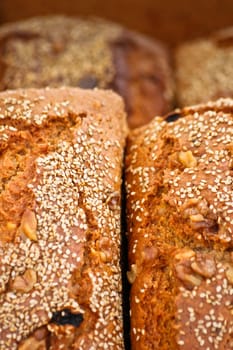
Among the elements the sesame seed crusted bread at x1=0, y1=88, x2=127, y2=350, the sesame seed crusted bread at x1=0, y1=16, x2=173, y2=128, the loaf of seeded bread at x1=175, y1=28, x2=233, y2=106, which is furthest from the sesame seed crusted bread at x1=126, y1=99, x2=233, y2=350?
the loaf of seeded bread at x1=175, y1=28, x2=233, y2=106

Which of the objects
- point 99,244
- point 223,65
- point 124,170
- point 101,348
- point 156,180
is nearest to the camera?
point 101,348

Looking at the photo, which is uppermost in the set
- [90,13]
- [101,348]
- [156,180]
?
[90,13]

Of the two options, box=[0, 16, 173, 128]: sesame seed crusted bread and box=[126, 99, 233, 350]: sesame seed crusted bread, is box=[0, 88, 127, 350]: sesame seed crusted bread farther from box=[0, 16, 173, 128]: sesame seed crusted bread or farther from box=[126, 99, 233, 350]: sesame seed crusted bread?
box=[0, 16, 173, 128]: sesame seed crusted bread

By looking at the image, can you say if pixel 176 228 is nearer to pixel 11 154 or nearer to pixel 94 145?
pixel 94 145

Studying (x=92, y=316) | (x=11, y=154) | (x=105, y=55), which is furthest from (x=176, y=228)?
(x=105, y=55)

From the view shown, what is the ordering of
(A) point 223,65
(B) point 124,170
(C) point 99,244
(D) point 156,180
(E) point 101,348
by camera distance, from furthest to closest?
(A) point 223,65, (B) point 124,170, (D) point 156,180, (C) point 99,244, (E) point 101,348

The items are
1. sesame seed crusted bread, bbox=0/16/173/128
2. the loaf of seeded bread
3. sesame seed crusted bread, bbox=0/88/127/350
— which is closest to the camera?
sesame seed crusted bread, bbox=0/88/127/350

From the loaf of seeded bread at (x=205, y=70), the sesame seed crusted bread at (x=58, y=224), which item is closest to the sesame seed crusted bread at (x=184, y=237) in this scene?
the sesame seed crusted bread at (x=58, y=224)
